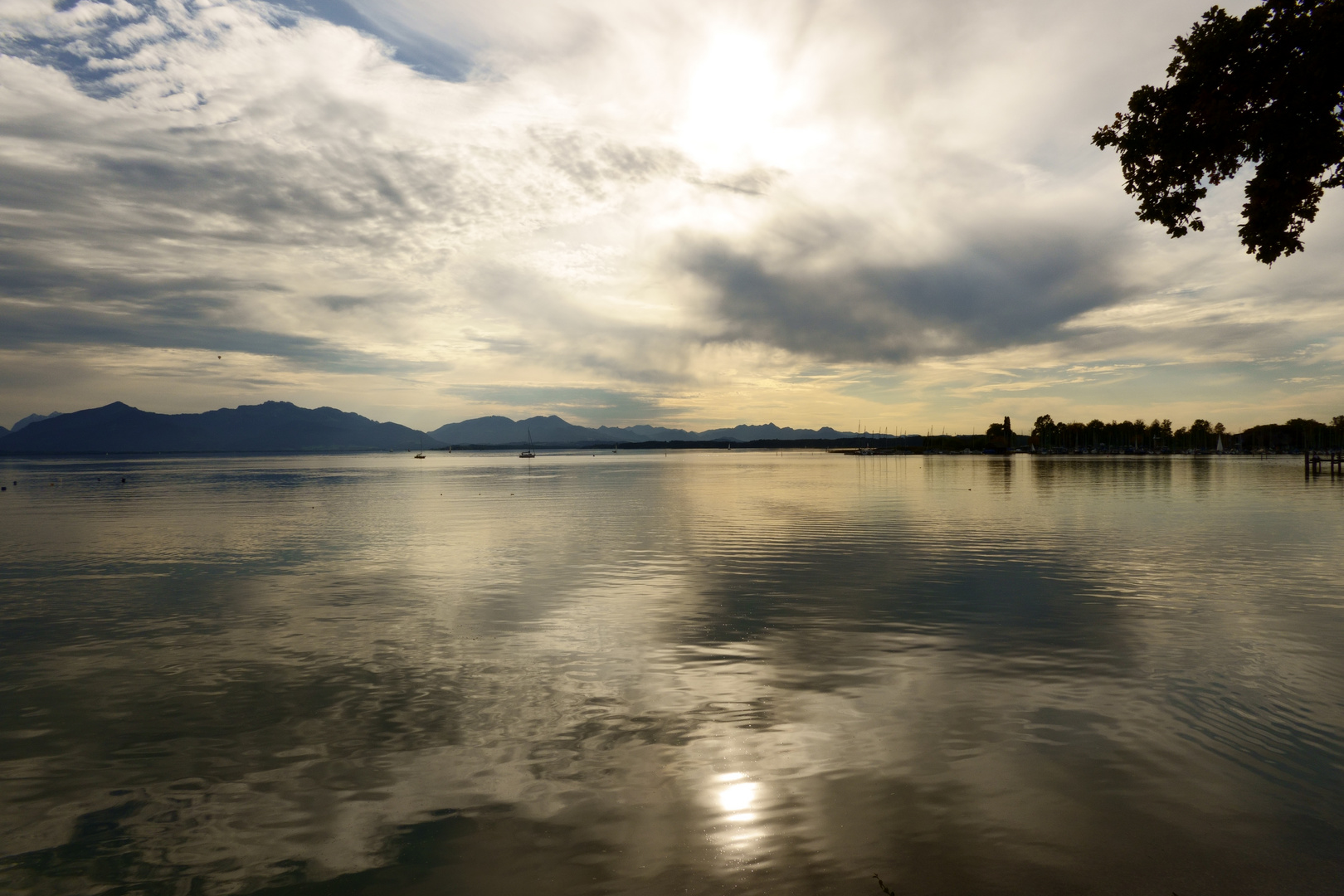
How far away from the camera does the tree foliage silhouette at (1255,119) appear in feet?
52.2

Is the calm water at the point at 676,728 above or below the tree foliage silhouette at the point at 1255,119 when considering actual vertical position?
below

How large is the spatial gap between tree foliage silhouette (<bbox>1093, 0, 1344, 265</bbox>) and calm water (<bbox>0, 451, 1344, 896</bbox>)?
10608 mm

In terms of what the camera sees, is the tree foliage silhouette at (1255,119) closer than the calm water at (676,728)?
No

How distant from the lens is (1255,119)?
55.3 ft

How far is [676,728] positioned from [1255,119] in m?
19.1

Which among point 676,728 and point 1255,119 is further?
point 1255,119

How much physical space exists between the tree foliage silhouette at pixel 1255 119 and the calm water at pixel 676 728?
10608mm

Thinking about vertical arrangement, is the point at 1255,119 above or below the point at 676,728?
above

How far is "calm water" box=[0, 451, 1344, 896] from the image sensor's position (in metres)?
8.41

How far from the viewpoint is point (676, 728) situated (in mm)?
12469

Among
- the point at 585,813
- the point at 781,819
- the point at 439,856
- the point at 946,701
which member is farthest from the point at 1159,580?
the point at 439,856

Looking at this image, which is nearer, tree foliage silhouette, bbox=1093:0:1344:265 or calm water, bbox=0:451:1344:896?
calm water, bbox=0:451:1344:896

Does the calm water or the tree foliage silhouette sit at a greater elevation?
the tree foliage silhouette

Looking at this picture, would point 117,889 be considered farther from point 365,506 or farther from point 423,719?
point 365,506
